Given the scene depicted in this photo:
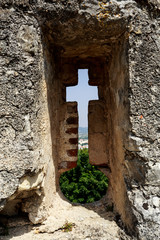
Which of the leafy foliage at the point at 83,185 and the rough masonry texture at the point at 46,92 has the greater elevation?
the rough masonry texture at the point at 46,92

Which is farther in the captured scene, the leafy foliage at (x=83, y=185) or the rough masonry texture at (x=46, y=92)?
the leafy foliage at (x=83, y=185)

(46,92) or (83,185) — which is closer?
(46,92)

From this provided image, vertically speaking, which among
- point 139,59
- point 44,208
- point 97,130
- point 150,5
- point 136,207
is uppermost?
point 150,5

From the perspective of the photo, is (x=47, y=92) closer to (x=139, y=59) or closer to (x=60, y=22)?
(x=60, y=22)

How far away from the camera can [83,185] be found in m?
9.23

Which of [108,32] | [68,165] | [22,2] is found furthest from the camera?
[68,165]

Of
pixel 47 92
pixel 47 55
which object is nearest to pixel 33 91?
pixel 47 92

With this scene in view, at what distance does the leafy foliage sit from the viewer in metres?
8.83

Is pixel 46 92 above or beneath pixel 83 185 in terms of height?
above

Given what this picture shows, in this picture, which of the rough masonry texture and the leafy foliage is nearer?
the rough masonry texture

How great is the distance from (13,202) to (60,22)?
1.36 metres

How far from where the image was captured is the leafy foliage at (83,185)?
8834 mm

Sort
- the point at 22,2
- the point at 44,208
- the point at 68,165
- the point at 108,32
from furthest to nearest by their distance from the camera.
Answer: the point at 68,165 → the point at 44,208 → the point at 108,32 → the point at 22,2

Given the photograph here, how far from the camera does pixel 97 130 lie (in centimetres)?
210
